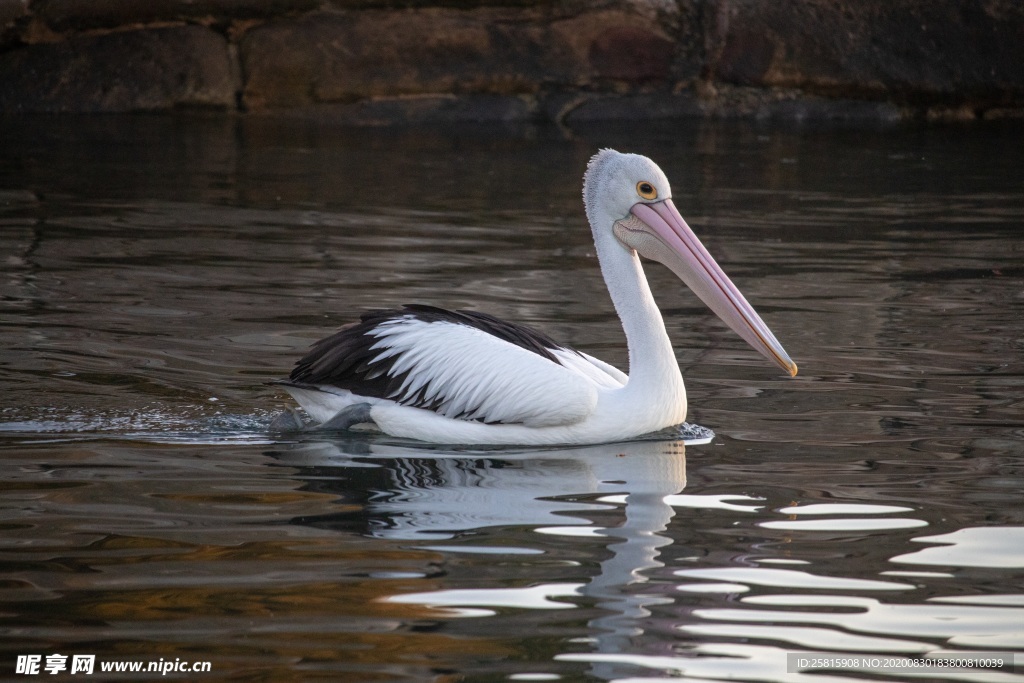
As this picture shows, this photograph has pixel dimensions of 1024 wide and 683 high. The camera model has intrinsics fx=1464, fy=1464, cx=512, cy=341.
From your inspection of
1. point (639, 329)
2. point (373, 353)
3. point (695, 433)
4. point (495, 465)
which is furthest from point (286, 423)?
point (695, 433)

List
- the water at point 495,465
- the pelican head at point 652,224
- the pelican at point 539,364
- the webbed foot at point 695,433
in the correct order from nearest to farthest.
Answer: the water at point 495,465 < the pelican at point 539,364 < the webbed foot at point 695,433 < the pelican head at point 652,224

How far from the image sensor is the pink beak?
15.3 ft

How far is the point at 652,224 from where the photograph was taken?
4.73 metres

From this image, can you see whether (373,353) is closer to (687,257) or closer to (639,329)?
(639,329)

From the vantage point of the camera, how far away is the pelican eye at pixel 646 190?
474 centimetres

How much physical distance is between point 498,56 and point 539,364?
8.39 m

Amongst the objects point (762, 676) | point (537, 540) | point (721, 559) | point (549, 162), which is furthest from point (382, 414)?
point (549, 162)

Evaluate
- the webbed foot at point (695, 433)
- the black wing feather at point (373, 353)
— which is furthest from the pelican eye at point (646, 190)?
the webbed foot at point (695, 433)

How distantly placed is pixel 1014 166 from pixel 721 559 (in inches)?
314

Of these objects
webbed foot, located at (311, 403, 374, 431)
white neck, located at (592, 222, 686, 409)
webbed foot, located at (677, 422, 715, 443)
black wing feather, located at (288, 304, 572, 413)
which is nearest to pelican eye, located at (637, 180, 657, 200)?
white neck, located at (592, 222, 686, 409)

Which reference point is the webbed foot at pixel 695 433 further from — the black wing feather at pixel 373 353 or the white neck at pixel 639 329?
the black wing feather at pixel 373 353

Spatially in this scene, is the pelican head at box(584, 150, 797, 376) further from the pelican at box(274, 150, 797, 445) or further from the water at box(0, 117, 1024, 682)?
the water at box(0, 117, 1024, 682)

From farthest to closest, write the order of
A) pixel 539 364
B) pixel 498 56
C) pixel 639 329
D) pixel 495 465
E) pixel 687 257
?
pixel 498 56 → pixel 687 257 → pixel 639 329 → pixel 539 364 → pixel 495 465

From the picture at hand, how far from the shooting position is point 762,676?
2.75 metres
